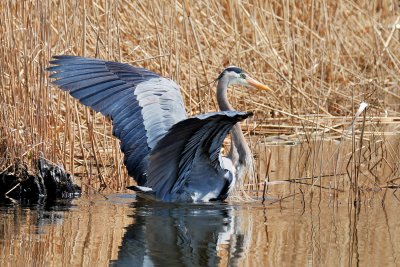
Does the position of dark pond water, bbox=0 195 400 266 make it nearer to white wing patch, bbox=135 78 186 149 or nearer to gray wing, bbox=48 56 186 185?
gray wing, bbox=48 56 186 185

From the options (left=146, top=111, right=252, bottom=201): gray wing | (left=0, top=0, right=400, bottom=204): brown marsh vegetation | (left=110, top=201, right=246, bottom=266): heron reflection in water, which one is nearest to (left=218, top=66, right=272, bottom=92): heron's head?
(left=0, top=0, right=400, bottom=204): brown marsh vegetation

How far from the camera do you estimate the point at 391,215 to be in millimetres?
5145

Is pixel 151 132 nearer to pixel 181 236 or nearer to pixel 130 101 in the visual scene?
pixel 130 101

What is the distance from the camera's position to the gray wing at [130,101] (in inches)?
222

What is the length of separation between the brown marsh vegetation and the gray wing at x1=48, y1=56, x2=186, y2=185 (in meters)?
0.19

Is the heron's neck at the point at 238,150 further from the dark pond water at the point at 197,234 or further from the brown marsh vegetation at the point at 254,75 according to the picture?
the dark pond water at the point at 197,234

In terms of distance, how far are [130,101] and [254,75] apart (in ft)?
9.36

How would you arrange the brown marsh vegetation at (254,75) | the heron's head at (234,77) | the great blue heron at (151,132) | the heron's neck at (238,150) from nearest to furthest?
the great blue heron at (151,132)
the brown marsh vegetation at (254,75)
the heron's neck at (238,150)
the heron's head at (234,77)

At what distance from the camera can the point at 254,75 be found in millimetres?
8492

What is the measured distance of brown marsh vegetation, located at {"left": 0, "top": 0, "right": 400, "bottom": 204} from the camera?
5.73 m

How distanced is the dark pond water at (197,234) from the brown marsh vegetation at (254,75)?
1.47 ft

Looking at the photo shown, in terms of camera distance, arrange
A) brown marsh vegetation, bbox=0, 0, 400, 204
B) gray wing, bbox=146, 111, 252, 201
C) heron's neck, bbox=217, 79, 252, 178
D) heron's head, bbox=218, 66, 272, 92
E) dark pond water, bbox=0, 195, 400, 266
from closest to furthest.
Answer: dark pond water, bbox=0, 195, 400, 266, gray wing, bbox=146, 111, 252, 201, brown marsh vegetation, bbox=0, 0, 400, 204, heron's neck, bbox=217, 79, 252, 178, heron's head, bbox=218, 66, 272, 92

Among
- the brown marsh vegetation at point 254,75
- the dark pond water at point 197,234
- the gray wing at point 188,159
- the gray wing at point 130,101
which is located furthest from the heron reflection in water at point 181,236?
the brown marsh vegetation at point 254,75

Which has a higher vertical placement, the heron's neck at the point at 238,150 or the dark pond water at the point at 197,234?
the heron's neck at the point at 238,150
